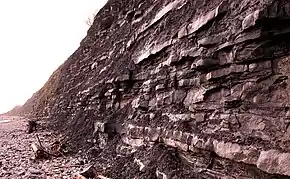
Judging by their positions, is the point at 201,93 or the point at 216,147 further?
the point at 201,93

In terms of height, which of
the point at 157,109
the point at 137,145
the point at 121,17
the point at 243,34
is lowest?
the point at 137,145

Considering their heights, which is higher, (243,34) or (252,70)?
(243,34)

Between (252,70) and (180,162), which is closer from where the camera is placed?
(252,70)

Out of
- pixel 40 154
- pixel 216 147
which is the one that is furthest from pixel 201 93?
pixel 40 154

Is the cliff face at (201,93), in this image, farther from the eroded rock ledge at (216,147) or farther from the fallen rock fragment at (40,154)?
the fallen rock fragment at (40,154)

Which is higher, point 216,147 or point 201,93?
point 201,93

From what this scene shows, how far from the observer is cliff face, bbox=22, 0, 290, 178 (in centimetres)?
417

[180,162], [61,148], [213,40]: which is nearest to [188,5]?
[213,40]

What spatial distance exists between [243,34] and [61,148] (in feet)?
30.9

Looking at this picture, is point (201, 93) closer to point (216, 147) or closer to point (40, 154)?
point (216, 147)

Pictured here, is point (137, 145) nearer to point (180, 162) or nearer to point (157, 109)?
point (157, 109)

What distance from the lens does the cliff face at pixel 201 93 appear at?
4168 mm

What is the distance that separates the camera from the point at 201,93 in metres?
5.51

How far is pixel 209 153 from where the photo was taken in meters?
5.17
